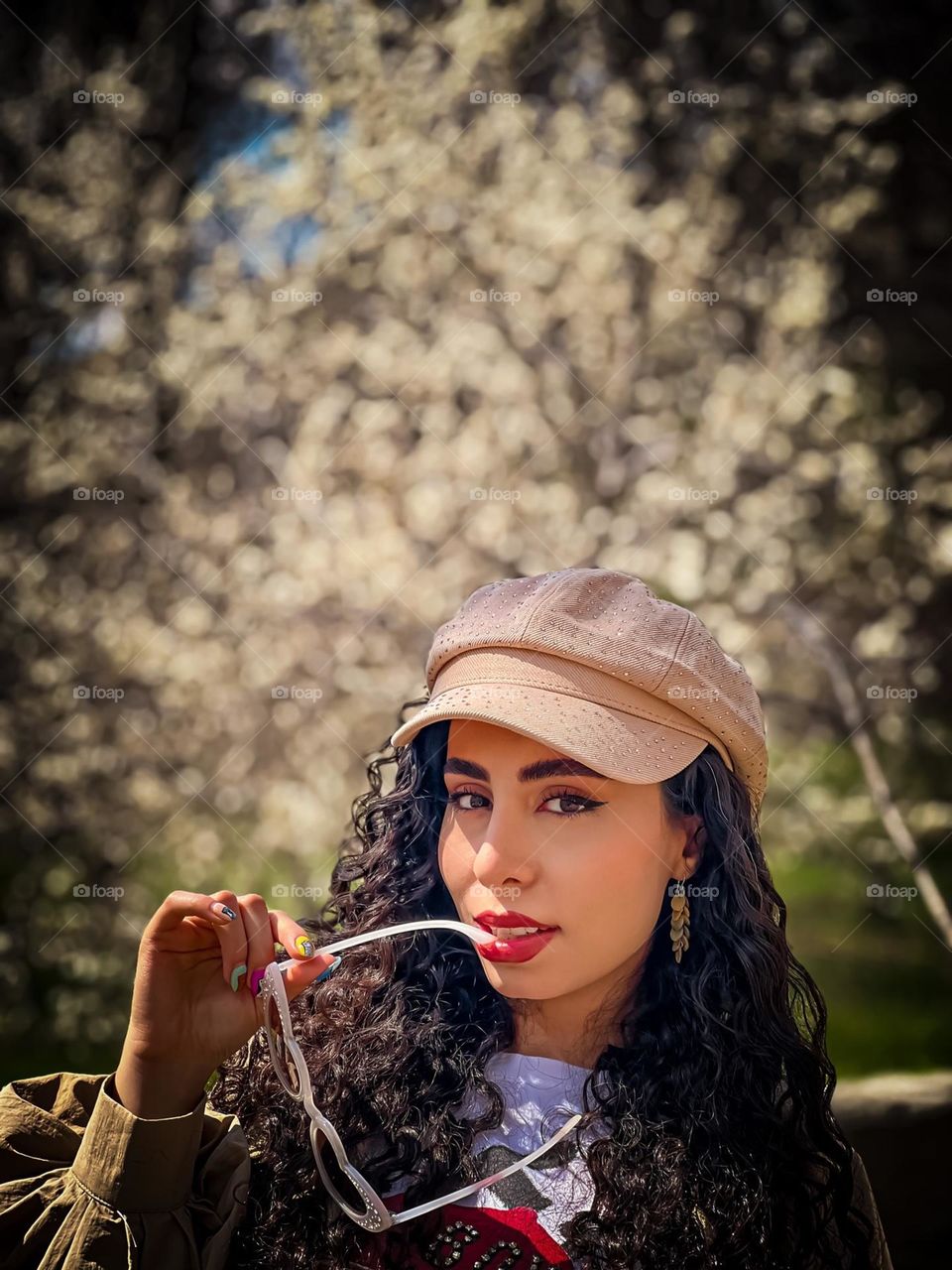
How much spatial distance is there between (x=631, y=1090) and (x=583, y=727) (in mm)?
477

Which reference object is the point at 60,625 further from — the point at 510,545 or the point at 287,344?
the point at 510,545

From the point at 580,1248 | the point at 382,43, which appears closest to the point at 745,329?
the point at 382,43

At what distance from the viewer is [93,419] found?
442 cm

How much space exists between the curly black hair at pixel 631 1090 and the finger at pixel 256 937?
290mm

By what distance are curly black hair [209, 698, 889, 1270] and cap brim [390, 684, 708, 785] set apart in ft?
0.26

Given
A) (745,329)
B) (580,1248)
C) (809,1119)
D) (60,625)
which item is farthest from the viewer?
(60,625)

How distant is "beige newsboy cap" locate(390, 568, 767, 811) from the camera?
1.61 metres

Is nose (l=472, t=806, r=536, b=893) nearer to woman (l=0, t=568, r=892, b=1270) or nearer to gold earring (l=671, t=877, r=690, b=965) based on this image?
woman (l=0, t=568, r=892, b=1270)

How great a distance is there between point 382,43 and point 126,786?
2653 millimetres

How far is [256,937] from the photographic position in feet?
4.89

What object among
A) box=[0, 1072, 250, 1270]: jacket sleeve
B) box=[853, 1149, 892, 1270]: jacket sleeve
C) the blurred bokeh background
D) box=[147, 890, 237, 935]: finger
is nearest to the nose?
box=[147, 890, 237, 935]: finger

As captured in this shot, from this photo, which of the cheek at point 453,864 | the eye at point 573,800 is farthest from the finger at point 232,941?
the eye at point 573,800

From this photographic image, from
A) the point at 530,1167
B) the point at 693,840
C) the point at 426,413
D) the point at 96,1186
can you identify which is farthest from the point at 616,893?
the point at 426,413

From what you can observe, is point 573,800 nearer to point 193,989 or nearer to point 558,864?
point 558,864
